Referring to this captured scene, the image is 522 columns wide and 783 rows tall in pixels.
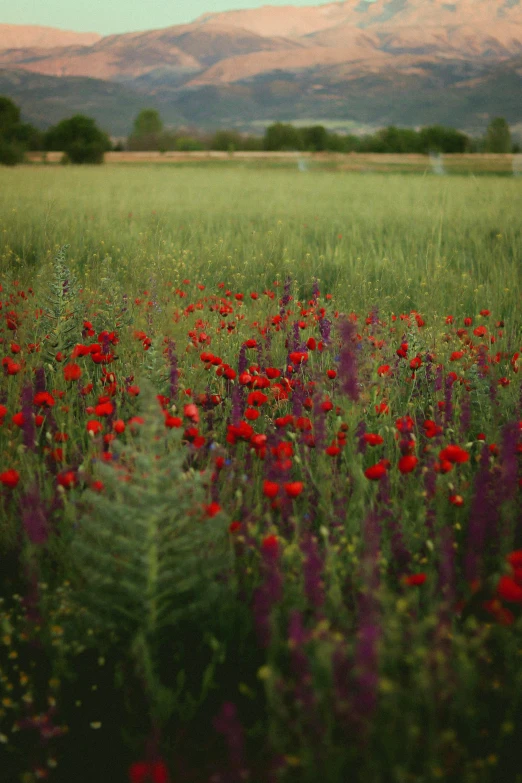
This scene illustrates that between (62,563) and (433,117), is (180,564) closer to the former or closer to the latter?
(62,563)

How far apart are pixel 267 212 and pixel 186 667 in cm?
868

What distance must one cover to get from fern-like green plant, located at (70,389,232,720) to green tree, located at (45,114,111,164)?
47.2 metres

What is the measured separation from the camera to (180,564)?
160 cm

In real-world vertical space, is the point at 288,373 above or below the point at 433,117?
below

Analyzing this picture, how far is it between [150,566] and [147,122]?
104 metres

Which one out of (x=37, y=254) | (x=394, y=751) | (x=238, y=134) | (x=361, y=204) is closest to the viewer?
(x=394, y=751)

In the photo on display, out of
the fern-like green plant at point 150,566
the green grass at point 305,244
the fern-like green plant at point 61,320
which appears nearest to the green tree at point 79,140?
the green grass at point 305,244

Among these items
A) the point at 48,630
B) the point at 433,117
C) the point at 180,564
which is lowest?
the point at 48,630

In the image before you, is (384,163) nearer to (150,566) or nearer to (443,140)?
(443,140)

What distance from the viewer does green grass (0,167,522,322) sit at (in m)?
5.14

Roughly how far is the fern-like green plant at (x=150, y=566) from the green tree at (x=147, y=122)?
3979 inches

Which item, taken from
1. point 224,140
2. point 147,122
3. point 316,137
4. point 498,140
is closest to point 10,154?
point 224,140

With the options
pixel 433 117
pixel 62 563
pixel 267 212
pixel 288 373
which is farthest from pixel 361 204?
pixel 433 117

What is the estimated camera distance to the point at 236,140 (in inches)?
2466
